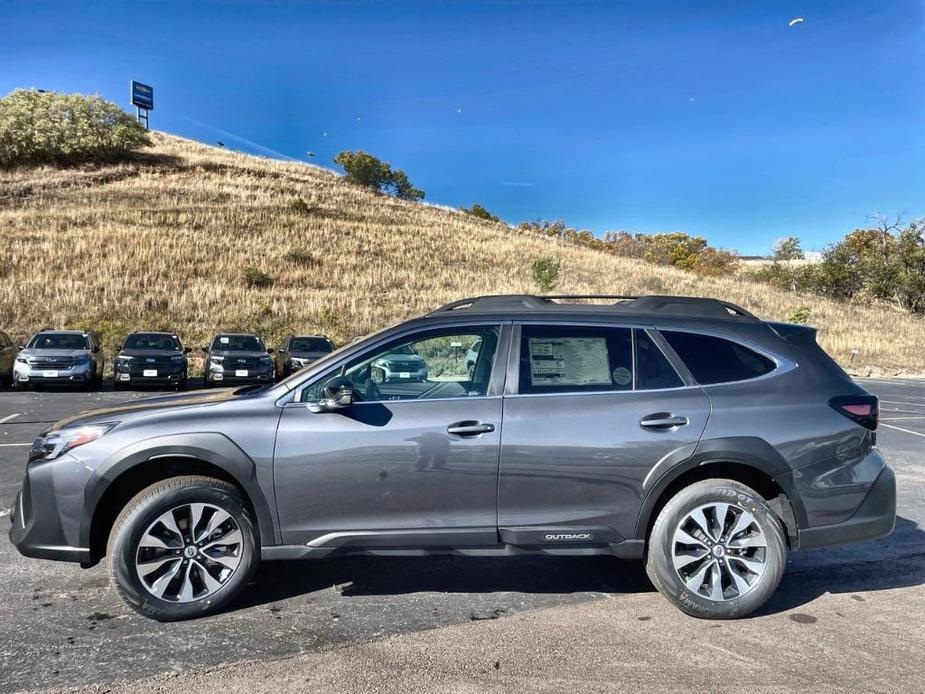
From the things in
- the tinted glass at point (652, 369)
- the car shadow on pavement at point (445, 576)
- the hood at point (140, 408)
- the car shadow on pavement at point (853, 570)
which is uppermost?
the tinted glass at point (652, 369)

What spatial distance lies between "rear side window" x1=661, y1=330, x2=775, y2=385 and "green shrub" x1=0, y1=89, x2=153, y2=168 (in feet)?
204

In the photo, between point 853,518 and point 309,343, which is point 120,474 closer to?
point 853,518

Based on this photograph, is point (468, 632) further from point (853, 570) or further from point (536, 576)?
point (853, 570)

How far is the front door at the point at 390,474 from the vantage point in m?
3.48

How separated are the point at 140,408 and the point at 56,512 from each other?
687 mm

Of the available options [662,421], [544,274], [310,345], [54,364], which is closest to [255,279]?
[544,274]

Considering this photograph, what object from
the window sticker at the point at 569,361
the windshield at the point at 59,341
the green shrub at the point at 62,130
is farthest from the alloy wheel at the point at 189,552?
the green shrub at the point at 62,130

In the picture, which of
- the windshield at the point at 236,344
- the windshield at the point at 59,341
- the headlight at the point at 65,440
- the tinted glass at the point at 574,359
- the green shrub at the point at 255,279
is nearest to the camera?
the headlight at the point at 65,440

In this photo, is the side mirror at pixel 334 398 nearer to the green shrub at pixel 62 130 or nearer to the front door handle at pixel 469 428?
the front door handle at pixel 469 428

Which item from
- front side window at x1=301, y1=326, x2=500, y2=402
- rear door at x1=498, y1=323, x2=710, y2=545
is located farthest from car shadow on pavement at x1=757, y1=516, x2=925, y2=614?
front side window at x1=301, y1=326, x2=500, y2=402

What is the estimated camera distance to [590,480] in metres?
3.55

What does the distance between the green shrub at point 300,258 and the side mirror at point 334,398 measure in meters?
36.3

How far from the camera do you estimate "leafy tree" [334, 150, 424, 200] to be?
69.8m

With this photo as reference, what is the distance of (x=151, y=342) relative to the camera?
16500 mm
